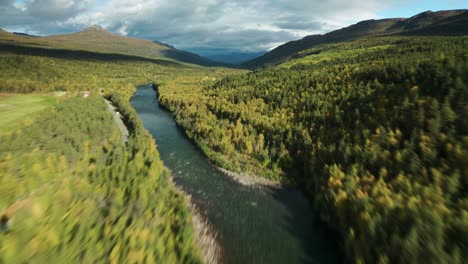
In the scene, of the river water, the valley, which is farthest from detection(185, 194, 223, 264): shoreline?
the river water

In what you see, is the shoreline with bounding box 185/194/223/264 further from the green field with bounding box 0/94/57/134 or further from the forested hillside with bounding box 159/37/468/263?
the green field with bounding box 0/94/57/134

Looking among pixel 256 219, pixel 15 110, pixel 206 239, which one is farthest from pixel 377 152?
pixel 15 110

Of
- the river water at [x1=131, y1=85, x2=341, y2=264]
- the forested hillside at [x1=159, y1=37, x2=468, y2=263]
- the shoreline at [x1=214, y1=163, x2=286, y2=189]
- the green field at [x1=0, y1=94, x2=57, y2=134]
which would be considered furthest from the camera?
the green field at [x1=0, y1=94, x2=57, y2=134]

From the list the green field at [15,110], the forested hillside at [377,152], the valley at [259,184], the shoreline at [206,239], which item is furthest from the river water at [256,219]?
the green field at [15,110]

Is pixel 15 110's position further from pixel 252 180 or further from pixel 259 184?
pixel 259 184

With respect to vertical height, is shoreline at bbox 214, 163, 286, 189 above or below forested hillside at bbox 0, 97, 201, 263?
below

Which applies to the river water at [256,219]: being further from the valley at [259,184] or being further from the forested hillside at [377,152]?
the forested hillside at [377,152]
